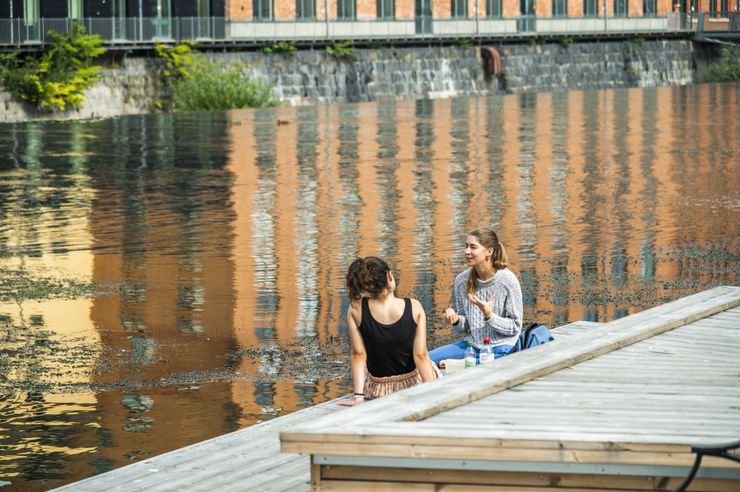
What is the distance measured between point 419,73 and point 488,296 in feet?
178

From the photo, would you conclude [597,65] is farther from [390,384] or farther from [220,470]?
[220,470]

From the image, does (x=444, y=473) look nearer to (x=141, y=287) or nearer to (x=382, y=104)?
→ (x=141, y=287)

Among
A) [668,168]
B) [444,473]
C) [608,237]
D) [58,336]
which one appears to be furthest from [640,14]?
[444,473]

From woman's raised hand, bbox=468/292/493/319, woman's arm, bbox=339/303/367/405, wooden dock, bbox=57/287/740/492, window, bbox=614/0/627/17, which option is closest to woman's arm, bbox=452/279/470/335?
woman's raised hand, bbox=468/292/493/319

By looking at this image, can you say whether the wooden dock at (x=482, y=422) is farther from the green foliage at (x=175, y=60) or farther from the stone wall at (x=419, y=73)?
the green foliage at (x=175, y=60)

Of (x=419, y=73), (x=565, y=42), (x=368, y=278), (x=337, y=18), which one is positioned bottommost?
(x=368, y=278)

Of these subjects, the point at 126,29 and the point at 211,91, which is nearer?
the point at 211,91

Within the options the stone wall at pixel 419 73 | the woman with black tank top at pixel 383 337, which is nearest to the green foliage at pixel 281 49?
the stone wall at pixel 419 73

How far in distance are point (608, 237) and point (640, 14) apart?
61080mm

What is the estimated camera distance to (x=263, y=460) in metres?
8.47

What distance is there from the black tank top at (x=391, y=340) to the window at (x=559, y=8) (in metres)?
65.8

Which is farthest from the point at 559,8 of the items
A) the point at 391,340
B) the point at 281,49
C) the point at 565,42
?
the point at 391,340

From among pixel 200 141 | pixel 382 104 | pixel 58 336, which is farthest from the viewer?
pixel 382 104

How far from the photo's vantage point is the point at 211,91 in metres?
51.7
